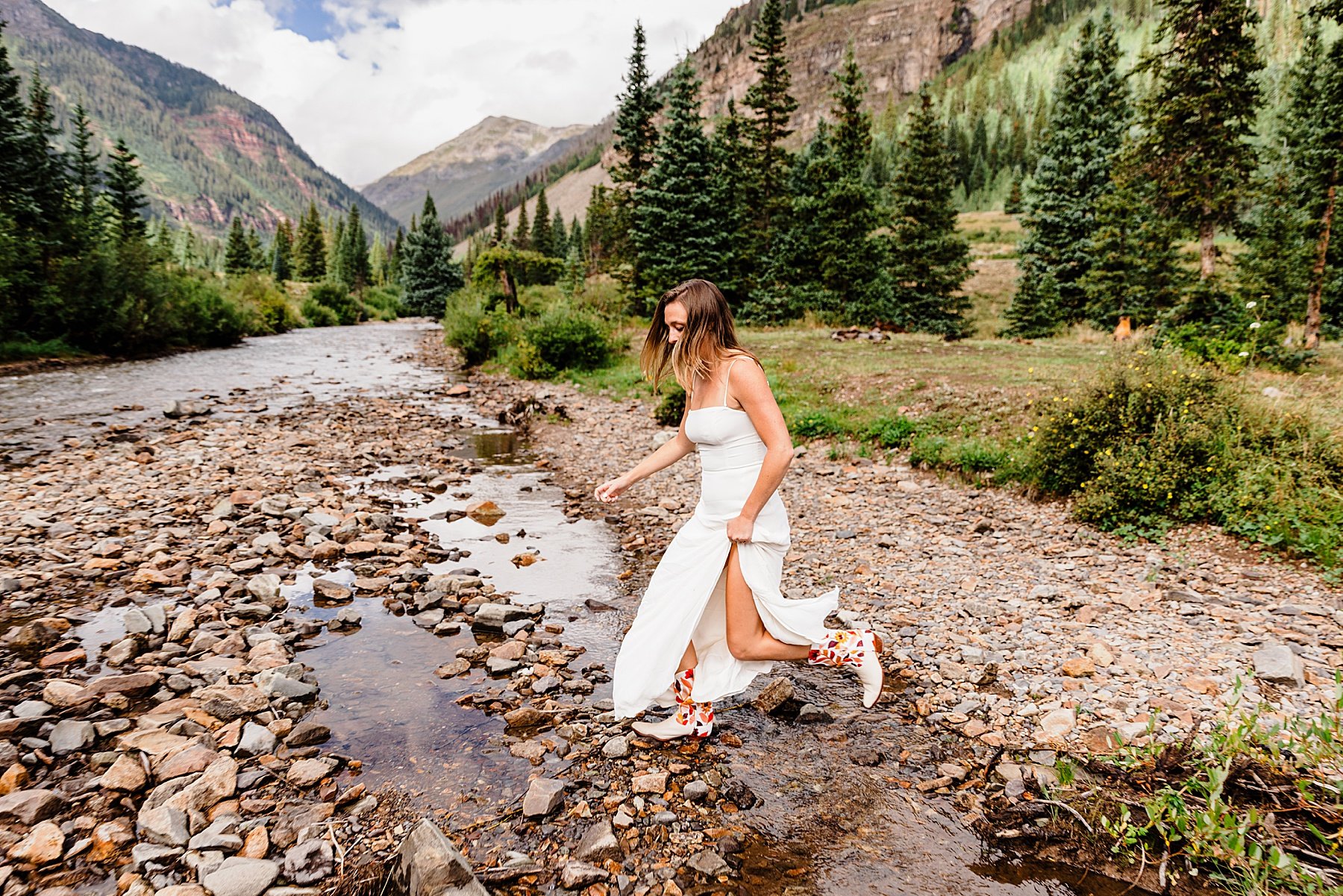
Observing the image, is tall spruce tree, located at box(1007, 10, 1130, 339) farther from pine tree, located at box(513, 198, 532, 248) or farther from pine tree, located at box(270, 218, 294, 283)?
pine tree, located at box(513, 198, 532, 248)

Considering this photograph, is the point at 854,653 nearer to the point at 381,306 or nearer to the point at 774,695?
the point at 774,695

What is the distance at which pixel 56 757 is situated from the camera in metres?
3.46

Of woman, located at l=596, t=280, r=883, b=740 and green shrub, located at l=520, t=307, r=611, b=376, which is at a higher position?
green shrub, located at l=520, t=307, r=611, b=376

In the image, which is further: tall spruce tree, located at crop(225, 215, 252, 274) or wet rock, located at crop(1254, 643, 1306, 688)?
tall spruce tree, located at crop(225, 215, 252, 274)

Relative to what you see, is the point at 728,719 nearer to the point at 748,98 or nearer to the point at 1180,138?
the point at 1180,138

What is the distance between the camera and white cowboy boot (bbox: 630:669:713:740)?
3928 millimetres

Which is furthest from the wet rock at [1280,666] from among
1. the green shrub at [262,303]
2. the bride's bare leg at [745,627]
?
the green shrub at [262,303]

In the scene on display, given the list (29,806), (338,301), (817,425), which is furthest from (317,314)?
(29,806)

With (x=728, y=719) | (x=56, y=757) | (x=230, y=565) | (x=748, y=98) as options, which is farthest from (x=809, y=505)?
(x=748, y=98)

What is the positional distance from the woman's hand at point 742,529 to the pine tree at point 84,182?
29324 millimetres

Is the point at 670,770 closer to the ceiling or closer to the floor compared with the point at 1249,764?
closer to the floor

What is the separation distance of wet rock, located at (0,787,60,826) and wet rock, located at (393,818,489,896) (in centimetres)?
175

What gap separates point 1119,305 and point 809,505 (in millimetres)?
24181

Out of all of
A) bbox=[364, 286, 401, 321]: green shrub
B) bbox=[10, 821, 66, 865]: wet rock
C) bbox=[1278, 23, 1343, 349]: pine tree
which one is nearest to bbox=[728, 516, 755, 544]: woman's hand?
bbox=[10, 821, 66, 865]: wet rock
